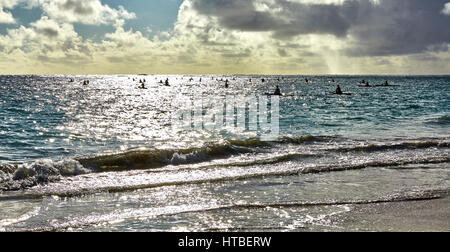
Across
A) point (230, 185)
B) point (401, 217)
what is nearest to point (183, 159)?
point (230, 185)

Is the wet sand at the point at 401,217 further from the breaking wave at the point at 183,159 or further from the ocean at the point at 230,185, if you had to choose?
the breaking wave at the point at 183,159

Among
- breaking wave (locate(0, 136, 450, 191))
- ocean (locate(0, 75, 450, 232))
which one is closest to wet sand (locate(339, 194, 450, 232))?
ocean (locate(0, 75, 450, 232))

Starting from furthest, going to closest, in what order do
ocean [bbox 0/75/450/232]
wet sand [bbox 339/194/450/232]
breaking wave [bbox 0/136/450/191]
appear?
breaking wave [bbox 0/136/450/191] → ocean [bbox 0/75/450/232] → wet sand [bbox 339/194/450/232]

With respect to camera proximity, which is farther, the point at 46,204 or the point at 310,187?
the point at 310,187

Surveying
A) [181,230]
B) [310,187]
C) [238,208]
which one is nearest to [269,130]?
[310,187]

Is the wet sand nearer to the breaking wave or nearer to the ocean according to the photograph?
the ocean

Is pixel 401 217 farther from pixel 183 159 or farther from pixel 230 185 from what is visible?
pixel 183 159

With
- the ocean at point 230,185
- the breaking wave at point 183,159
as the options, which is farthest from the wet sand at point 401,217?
the breaking wave at point 183,159

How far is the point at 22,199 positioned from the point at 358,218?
876cm

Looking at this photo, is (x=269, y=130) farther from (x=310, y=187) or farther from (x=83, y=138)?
(x=310, y=187)

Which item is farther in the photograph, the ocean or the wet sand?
the ocean

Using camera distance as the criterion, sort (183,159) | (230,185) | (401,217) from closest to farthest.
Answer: (401,217), (230,185), (183,159)

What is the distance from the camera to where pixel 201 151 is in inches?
693

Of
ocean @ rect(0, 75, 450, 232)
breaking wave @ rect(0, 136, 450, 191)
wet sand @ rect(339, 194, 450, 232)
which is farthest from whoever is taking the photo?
breaking wave @ rect(0, 136, 450, 191)
